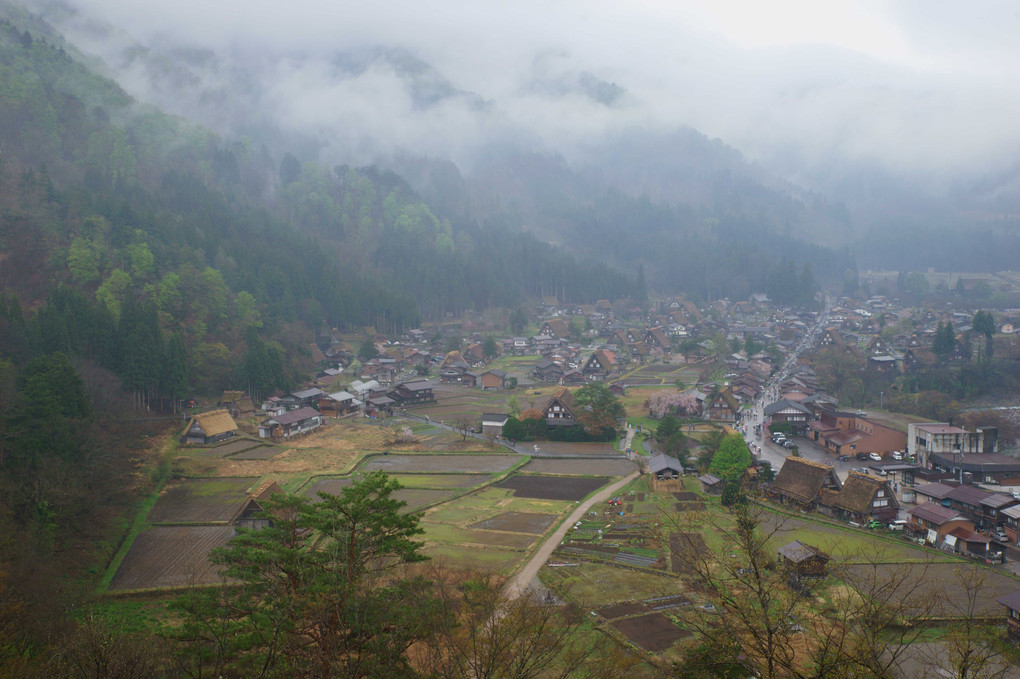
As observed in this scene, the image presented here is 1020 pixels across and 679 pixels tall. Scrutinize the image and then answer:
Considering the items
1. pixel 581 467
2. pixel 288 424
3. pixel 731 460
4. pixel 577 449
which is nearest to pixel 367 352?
pixel 288 424

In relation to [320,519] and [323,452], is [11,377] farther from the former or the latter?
[320,519]

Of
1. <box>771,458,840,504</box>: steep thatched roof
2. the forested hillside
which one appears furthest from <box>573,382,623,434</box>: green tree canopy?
the forested hillside

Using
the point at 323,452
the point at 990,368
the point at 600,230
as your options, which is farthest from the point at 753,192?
the point at 323,452

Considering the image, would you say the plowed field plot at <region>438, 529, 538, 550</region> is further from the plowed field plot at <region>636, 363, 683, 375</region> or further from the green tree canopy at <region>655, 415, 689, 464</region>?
the plowed field plot at <region>636, 363, 683, 375</region>

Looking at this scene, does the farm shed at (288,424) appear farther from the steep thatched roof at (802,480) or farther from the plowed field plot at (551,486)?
the steep thatched roof at (802,480)

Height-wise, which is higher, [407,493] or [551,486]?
[407,493]

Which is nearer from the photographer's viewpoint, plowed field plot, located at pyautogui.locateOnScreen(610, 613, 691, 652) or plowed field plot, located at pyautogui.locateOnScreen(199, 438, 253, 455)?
plowed field plot, located at pyautogui.locateOnScreen(610, 613, 691, 652)

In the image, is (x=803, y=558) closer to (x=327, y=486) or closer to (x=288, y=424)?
(x=327, y=486)
